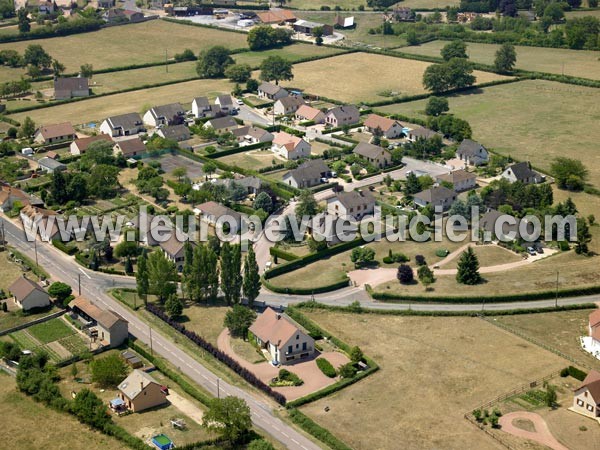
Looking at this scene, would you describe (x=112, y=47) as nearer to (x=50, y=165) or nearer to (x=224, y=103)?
(x=224, y=103)

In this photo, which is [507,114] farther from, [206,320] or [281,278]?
[206,320]

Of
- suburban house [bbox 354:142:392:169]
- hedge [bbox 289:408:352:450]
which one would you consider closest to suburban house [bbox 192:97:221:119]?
suburban house [bbox 354:142:392:169]

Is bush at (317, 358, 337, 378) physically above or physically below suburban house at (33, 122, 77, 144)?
below

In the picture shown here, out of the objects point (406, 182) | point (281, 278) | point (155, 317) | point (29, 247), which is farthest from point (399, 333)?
point (29, 247)

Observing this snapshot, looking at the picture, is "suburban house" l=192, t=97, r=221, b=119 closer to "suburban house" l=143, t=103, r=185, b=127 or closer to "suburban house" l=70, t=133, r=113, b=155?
"suburban house" l=143, t=103, r=185, b=127

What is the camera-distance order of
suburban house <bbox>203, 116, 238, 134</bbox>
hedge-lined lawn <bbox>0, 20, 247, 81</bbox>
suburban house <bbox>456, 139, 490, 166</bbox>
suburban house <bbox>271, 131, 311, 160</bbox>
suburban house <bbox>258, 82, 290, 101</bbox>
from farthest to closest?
hedge-lined lawn <bbox>0, 20, 247, 81</bbox> < suburban house <bbox>258, 82, 290, 101</bbox> < suburban house <bbox>203, 116, 238, 134</bbox> < suburban house <bbox>271, 131, 311, 160</bbox> < suburban house <bbox>456, 139, 490, 166</bbox>

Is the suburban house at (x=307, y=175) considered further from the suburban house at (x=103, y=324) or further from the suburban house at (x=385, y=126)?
the suburban house at (x=103, y=324)
